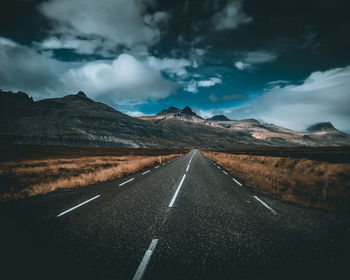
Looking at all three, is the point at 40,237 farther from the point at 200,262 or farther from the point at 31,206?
the point at 200,262

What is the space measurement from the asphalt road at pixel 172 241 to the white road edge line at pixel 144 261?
0.7 inches

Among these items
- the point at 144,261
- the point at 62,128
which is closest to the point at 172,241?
the point at 144,261

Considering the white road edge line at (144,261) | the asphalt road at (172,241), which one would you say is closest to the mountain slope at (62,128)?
the asphalt road at (172,241)

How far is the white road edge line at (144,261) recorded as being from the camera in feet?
8.96

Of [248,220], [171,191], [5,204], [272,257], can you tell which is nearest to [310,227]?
[248,220]

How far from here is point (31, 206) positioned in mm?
6387

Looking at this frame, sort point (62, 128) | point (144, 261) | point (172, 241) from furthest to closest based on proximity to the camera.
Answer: point (62, 128), point (172, 241), point (144, 261)

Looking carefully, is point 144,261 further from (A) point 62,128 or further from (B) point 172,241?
(A) point 62,128

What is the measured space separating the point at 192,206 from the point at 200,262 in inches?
123

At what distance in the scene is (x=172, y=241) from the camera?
379 cm

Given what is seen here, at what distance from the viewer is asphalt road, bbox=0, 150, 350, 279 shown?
2855 millimetres

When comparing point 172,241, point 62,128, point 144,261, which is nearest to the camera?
point 144,261

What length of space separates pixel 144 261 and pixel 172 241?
88 cm

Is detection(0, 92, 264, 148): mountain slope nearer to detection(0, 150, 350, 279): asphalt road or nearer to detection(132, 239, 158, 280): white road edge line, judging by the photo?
detection(0, 150, 350, 279): asphalt road
